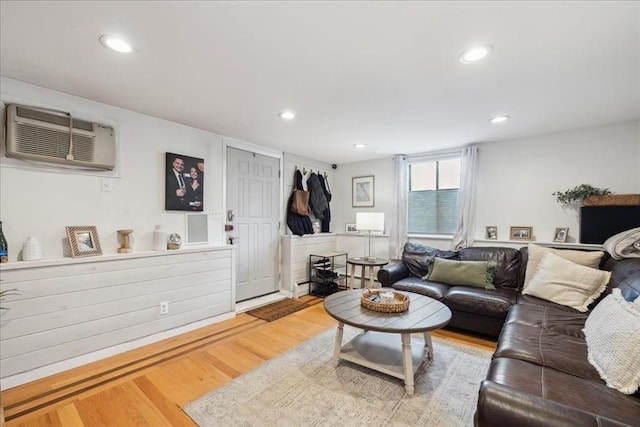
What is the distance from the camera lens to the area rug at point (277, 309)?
3327 millimetres

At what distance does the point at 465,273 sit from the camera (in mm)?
3090

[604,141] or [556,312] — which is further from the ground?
[604,141]

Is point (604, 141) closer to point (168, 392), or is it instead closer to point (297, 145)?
point (297, 145)

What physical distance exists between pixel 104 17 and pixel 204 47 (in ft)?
1.53

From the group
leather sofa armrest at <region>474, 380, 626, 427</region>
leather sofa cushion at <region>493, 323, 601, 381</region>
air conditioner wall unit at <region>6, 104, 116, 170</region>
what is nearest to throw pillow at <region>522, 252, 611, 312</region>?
leather sofa cushion at <region>493, 323, 601, 381</region>

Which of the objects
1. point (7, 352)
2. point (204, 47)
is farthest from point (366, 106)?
point (7, 352)

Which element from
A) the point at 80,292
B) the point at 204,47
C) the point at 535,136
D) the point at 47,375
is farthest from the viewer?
the point at 535,136

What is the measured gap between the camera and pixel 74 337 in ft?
7.16

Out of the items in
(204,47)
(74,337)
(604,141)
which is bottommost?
(74,337)

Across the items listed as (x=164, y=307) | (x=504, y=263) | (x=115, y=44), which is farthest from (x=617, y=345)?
(x=164, y=307)

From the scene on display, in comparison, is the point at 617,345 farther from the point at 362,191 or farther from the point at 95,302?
the point at 362,191

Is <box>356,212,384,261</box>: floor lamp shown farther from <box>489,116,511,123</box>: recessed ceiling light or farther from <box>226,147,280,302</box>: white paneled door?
<box>489,116,511,123</box>: recessed ceiling light

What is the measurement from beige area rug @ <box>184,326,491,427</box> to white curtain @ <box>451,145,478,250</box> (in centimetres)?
169

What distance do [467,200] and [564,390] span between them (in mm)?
2741
